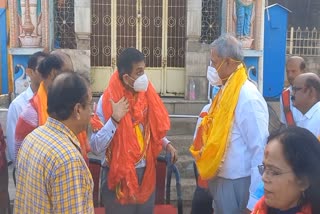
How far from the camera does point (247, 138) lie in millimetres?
2859

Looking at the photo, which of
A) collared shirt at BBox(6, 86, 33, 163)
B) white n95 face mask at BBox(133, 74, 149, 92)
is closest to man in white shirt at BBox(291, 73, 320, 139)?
white n95 face mask at BBox(133, 74, 149, 92)

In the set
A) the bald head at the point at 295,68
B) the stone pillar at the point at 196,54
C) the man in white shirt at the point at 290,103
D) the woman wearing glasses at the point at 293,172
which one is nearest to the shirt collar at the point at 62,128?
the woman wearing glasses at the point at 293,172

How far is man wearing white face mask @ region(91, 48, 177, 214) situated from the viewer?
3234 mm

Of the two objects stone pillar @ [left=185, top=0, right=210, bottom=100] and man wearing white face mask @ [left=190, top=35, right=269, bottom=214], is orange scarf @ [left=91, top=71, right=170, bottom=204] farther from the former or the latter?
stone pillar @ [left=185, top=0, right=210, bottom=100]

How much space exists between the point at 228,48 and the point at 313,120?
922 millimetres

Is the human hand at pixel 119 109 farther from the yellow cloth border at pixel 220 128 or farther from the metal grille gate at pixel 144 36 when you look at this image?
the metal grille gate at pixel 144 36

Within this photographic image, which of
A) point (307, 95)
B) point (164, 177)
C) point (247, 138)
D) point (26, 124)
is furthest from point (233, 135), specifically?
point (26, 124)

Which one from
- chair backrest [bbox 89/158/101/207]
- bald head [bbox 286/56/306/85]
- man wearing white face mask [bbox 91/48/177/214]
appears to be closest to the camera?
man wearing white face mask [bbox 91/48/177/214]

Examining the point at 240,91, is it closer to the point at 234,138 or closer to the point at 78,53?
the point at 234,138

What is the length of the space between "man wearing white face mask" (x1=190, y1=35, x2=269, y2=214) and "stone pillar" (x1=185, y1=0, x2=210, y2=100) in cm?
418

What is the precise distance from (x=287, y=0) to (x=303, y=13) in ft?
2.80

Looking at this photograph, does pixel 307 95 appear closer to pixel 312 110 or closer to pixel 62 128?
pixel 312 110

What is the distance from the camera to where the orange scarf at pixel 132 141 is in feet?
10.7

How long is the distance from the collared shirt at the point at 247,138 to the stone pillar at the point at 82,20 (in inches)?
178
